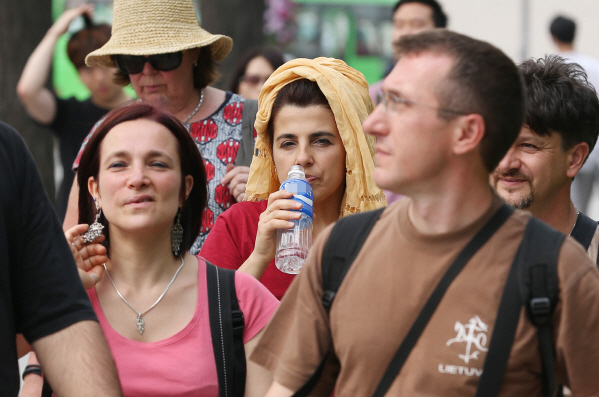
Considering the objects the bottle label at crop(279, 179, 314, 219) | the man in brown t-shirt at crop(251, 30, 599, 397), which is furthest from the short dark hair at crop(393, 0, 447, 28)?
the man in brown t-shirt at crop(251, 30, 599, 397)

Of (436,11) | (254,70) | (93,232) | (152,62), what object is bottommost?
(93,232)

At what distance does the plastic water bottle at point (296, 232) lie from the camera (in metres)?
3.16

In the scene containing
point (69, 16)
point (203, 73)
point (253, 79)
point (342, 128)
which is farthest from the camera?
point (253, 79)

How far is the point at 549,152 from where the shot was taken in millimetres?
3250

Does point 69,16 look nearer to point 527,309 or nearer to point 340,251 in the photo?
point 340,251

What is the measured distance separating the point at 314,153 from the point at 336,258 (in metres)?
1.32

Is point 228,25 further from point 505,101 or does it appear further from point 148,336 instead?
point 505,101

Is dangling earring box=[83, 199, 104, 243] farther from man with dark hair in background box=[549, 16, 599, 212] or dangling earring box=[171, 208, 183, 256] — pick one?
man with dark hair in background box=[549, 16, 599, 212]

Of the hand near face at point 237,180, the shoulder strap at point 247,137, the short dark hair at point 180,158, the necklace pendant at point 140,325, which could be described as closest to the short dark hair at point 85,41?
the shoulder strap at point 247,137

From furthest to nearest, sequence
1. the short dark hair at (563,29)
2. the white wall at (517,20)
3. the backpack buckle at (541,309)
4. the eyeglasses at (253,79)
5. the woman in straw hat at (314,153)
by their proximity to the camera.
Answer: the white wall at (517,20)
the short dark hair at (563,29)
the eyeglasses at (253,79)
the woman in straw hat at (314,153)
the backpack buckle at (541,309)

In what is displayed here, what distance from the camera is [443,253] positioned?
2.07 m

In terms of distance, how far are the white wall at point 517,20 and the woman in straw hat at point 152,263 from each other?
1099 centimetres

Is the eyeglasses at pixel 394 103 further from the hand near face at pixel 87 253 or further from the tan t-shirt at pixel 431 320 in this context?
the hand near face at pixel 87 253

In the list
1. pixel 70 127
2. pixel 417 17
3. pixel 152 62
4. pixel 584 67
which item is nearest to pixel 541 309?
pixel 152 62
